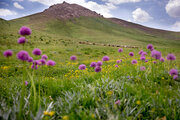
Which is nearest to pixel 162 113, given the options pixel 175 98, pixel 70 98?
pixel 175 98

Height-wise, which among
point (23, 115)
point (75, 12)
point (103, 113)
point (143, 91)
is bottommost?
point (23, 115)

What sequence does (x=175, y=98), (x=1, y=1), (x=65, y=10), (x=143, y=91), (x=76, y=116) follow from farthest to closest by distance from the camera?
(x=65, y=10) → (x=1, y=1) → (x=143, y=91) → (x=175, y=98) → (x=76, y=116)

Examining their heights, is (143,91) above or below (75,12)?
below

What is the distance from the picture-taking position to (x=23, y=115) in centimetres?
201

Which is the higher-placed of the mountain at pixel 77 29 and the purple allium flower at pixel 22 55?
the mountain at pixel 77 29

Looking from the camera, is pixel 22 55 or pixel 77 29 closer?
pixel 22 55

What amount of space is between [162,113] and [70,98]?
170 centimetres

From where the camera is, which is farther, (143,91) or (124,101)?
(143,91)

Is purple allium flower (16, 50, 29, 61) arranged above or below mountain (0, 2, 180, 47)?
below

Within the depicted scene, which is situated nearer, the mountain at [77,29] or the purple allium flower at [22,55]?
the purple allium flower at [22,55]

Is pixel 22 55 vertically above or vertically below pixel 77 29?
below

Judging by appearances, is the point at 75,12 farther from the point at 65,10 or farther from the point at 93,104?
the point at 93,104

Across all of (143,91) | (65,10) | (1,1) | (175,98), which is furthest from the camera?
(65,10)

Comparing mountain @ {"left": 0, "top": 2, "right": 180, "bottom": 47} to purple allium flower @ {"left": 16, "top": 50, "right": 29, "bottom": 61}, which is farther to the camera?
mountain @ {"left": 0, "top": 2, "right": 180, "bottom": 47}
